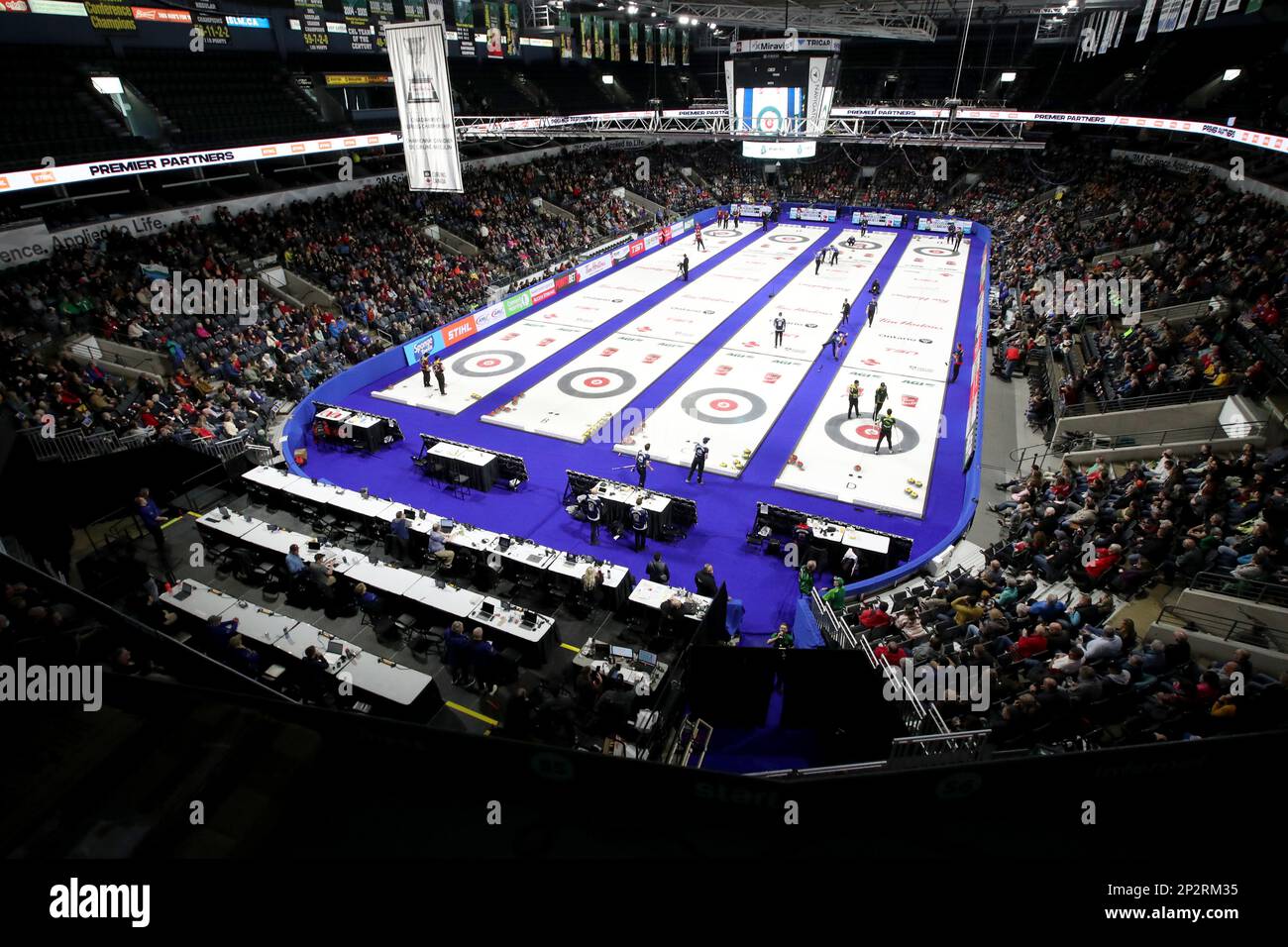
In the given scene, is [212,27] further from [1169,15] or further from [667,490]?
[1169,15]

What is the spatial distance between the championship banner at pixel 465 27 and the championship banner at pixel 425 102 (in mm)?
12974

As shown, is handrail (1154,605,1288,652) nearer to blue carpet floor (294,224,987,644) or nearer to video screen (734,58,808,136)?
blue carpet floor (294,224,987,644)

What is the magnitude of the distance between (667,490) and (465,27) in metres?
28.5

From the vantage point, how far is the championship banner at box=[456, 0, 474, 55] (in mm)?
28395

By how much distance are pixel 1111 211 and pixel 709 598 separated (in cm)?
3428

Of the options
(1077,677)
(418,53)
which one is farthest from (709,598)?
(418,53)

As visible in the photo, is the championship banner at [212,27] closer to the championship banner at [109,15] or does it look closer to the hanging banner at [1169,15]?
the championship banner at [109,15]

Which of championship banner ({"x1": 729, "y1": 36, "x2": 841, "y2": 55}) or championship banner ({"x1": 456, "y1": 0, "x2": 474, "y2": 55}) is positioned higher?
championship banner ({"x1": 456, "y1": 0, "x2": 474, "y2": 55})

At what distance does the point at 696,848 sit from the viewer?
15.6ft

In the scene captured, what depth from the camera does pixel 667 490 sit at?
16.2 meters

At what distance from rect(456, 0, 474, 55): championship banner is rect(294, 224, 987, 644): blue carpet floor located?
17.9 metres

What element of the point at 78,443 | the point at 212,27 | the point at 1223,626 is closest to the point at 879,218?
the point at 212,27

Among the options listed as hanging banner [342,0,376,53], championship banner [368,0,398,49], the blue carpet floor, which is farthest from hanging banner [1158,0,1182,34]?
hanging banner [342,0,376,53]
